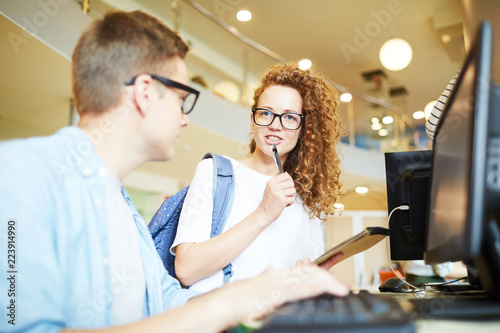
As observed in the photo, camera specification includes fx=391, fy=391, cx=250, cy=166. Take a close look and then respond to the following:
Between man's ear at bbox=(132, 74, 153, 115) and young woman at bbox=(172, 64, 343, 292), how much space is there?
40 cm

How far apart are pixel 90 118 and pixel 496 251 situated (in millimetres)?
776

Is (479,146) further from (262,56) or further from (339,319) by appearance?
(262,56)

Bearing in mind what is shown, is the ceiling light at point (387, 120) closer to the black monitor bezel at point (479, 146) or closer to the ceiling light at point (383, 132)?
the ceiling light at point (383, 132)

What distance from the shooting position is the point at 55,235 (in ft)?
2.06

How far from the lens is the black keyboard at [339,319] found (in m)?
0.42

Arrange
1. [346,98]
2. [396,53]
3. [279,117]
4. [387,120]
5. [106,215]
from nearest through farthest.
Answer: [106,215], [279,117], [396,53], [346,98], [387,120]

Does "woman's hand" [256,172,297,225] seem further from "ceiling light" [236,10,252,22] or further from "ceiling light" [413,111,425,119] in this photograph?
"ceiling light" [413,111,425,119]

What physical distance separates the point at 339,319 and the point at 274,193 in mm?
670

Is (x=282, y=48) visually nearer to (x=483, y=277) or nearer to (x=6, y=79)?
(x=6, y=79)

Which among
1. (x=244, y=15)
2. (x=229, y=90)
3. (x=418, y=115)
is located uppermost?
(x=244, y=15)

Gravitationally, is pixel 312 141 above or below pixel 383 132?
below

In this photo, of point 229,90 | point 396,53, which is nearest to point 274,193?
point 396,53

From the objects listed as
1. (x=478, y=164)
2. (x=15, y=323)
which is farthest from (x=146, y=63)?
(x=478, y=164)

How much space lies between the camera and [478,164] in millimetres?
525
